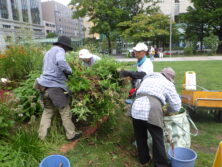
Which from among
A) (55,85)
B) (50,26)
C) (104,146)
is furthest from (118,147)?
(50,26)

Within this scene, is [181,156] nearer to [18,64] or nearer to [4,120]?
[4,120]

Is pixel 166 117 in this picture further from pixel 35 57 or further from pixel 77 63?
pixel 35 57

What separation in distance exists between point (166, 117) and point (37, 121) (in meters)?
2.35

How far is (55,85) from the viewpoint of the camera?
2.92 metres

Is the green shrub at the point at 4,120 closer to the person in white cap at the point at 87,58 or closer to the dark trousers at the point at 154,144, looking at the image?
the person in white cap at the point at 87,58

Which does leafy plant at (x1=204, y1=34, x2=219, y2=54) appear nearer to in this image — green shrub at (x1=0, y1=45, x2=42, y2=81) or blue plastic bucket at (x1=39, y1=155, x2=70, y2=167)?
green shrub at (x1=0, y1=45, x2=42, y2=81)

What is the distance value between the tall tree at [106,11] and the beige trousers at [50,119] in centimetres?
2585

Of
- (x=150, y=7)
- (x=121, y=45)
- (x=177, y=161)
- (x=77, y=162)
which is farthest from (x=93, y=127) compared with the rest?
(x=121, y=45)

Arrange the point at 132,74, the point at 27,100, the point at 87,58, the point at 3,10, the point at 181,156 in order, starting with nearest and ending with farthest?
the point at 181,156, the point at 132,74, the point at 27,100, the point at 87,58, the point at 3,10

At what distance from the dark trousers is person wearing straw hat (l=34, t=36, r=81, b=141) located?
117 cm

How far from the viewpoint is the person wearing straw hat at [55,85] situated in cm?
289

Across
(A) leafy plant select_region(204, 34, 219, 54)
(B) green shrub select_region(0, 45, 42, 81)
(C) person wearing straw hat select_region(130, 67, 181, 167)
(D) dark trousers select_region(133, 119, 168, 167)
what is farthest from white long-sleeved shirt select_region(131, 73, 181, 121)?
(A) leafy plant select_region(204, 34, 219, 54)

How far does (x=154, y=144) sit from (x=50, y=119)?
177 centimetres

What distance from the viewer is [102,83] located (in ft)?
9.35
